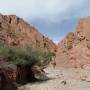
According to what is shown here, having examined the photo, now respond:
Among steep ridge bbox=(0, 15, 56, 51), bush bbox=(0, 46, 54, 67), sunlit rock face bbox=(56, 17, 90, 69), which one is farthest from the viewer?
steep ridge bbox=(0, 15, 56, 51)

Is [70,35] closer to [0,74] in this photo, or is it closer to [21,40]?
[0,74]

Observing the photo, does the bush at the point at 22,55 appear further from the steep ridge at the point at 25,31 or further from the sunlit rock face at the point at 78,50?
the steep ridge at the point at 25,31

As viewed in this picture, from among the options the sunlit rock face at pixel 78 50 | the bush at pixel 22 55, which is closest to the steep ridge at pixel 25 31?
the sunlit rock face at pixel 78 50

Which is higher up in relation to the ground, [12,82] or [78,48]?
[78,48]

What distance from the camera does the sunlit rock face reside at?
49.5m

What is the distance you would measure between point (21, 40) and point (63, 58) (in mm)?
50547

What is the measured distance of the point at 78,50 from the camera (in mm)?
51281

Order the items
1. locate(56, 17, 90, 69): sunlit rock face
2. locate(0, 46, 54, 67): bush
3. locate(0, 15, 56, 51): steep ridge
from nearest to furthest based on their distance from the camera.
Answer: locate(0, 46, 54, 67): bush
locate(56, 17, 90, 69): sunlit rock face
locate(0, 15, 56, 51): steep ridge

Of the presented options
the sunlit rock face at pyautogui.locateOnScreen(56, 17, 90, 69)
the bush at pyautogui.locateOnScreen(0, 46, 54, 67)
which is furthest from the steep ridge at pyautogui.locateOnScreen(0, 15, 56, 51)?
the bush at pyautogui.locateOnScreen(0, 46, 54, 67)

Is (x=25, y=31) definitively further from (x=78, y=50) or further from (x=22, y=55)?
(x=22, y=55)

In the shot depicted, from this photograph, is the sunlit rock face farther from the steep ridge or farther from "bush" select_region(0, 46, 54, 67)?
the steep ridge

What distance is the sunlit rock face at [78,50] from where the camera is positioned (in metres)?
49.5

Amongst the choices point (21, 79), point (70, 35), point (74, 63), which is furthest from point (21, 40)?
point (21, 79)

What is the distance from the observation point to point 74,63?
5128 centimetres
